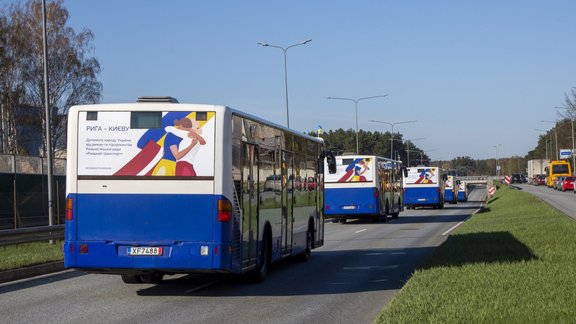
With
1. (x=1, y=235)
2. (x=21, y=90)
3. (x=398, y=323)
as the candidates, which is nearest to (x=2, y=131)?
(x=21, y=90)

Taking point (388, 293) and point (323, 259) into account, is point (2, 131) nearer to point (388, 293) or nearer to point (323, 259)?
point (323, 259)

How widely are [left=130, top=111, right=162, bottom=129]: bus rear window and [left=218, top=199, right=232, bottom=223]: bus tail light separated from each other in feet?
4.79

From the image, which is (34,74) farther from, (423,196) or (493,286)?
(493,286)

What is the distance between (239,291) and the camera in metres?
13.1

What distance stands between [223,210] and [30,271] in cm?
569

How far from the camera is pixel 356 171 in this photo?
35.5 m

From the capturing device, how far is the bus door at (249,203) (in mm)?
12705

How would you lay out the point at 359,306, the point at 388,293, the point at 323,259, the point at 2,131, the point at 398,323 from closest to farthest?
1. the point at 398,323
2. the point at 359,306
3. the point at 388,293
4. the point at 323,259
5. the point at 2,131

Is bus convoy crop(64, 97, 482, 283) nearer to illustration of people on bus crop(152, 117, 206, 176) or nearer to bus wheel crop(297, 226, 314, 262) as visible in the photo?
illustration of people on bus crop(152, 117, 206, 176)

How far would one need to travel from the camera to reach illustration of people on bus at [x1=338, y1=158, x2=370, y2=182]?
35500 mm

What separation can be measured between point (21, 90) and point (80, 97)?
4.14 m

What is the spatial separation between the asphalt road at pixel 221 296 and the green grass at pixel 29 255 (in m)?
0.73

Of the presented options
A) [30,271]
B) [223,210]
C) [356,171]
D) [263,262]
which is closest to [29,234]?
[30,271]

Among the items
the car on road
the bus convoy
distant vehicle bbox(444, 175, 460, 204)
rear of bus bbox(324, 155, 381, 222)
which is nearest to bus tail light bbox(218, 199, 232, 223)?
the bus convoy
